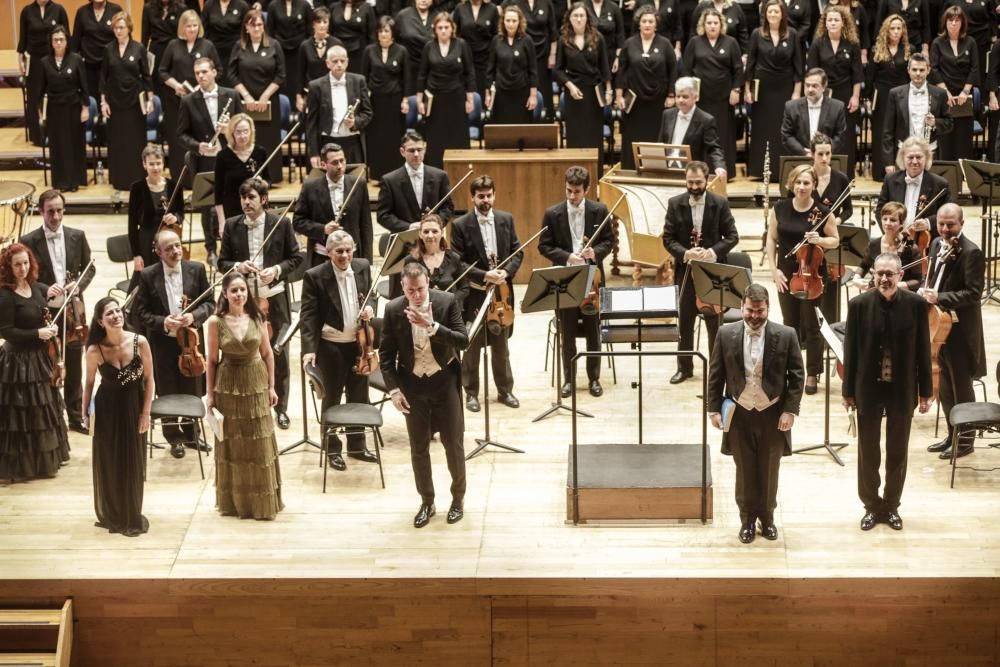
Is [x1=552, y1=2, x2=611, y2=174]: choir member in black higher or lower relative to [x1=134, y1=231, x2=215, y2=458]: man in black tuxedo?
higher

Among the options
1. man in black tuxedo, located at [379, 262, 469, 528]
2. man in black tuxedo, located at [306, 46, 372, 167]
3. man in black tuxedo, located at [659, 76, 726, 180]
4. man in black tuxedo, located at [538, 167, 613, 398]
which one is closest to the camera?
man in black tuxedo, located at [379, 262, 469, 528]

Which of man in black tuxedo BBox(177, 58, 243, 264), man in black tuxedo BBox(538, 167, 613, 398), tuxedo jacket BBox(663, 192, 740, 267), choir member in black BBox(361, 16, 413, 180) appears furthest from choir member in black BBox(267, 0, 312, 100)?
tuxedo jacket BBox(663, 192, 740, 267)

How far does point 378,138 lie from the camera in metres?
11.5

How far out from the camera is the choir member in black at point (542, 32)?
37.7 feet

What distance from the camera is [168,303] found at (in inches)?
297

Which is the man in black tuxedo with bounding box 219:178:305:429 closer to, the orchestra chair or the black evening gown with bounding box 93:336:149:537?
the orchestra chair

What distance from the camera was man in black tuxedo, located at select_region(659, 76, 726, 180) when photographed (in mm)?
9570

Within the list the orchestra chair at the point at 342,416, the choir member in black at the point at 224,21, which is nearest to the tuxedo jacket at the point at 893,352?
the orchestra chair at the point at 342,416

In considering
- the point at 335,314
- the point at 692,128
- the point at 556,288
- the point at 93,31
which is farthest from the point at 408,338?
the point at 93,31

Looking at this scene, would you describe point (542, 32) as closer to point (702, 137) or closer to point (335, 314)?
point (702, 137)

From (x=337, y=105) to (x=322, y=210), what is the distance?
197 cm

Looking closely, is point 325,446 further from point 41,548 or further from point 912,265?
point 912,265

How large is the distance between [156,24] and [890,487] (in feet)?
23.3

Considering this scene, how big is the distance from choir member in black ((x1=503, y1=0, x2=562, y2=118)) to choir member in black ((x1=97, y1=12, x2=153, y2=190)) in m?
2.70
